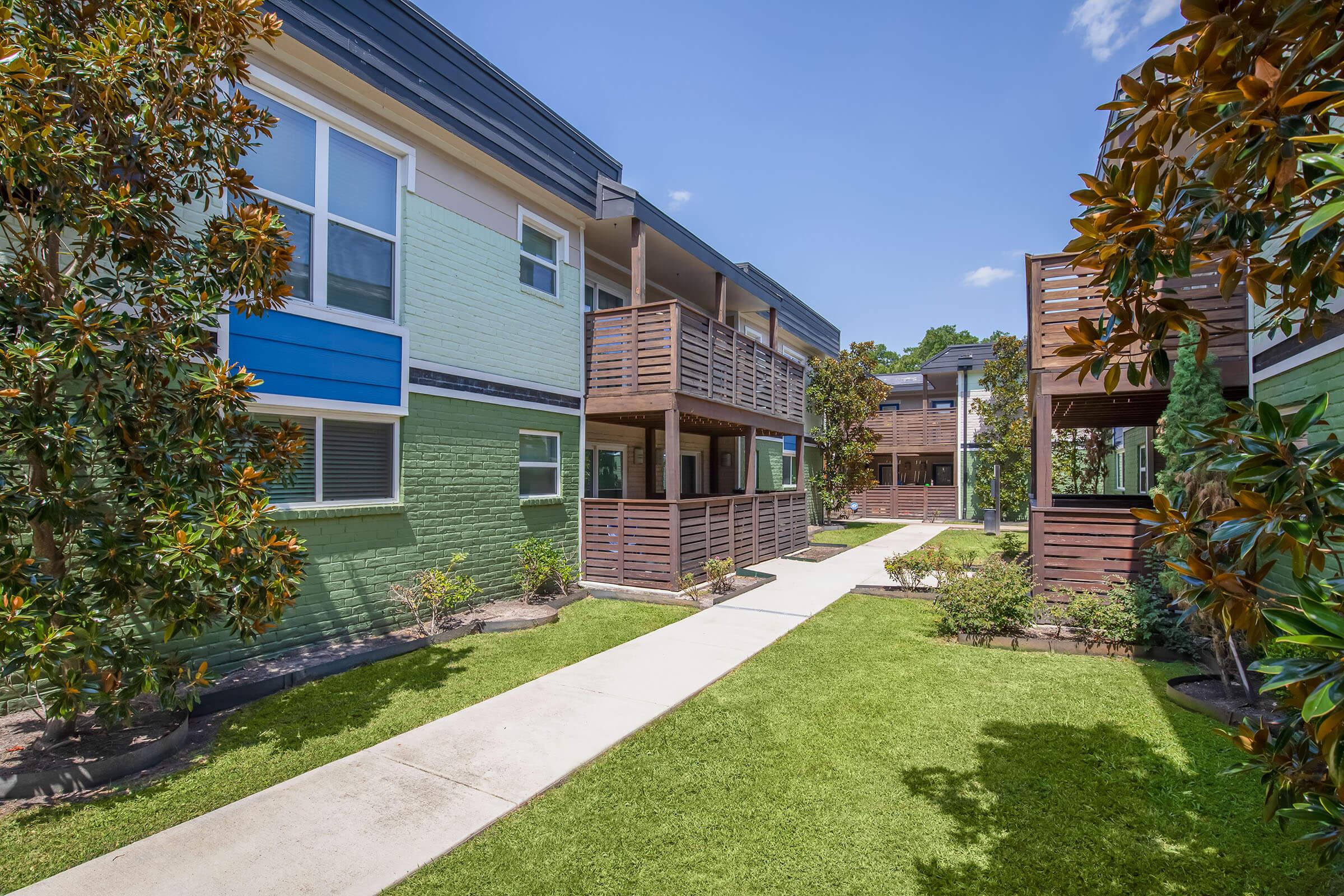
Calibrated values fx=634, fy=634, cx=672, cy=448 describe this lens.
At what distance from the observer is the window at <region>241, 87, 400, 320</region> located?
6.76 metres

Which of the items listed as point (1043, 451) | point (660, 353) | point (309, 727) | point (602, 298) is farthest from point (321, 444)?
point (1043, 451)

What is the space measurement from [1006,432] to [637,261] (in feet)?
52.4

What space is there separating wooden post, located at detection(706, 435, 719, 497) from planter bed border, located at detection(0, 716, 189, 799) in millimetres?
14049

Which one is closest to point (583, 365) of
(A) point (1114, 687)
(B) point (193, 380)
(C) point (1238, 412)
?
(B) point (193, 380)

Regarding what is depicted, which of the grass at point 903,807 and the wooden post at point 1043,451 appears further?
the wooden post at point 1043,451

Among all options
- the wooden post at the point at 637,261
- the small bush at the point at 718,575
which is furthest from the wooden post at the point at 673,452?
the wooden post at the point at 637,261

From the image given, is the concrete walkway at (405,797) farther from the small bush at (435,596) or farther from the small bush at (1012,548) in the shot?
the small bush at (1012,548)

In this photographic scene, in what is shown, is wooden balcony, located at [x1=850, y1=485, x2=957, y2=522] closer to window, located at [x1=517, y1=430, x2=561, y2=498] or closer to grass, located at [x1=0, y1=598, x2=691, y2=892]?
window, located at [x1=517, y1=430, x2=561, y2=498]

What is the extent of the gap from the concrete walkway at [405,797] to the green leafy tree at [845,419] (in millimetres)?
14943

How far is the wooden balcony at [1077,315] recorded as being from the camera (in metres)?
7.51

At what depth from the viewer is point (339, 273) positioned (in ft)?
24.1

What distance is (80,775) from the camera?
4.03 meters

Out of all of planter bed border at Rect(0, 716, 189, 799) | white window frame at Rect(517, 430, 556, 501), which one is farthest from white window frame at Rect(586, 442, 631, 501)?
planter bed border at Rect(0, 716, 189, 799)

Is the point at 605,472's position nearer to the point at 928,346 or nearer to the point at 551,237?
the point at 551,237
